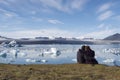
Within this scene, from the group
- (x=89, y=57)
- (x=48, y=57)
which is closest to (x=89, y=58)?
(x=89, y=57)

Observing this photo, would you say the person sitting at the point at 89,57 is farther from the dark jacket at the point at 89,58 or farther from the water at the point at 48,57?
the water at the point at 48,57

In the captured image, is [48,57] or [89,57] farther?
[48,57]

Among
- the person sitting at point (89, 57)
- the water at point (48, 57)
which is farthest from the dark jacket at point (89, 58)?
the water at point (48, 57)

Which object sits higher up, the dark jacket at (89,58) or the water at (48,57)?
the dark jacket at (89,58)

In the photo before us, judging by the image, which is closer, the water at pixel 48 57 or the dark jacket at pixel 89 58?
the dark jacket at pixel 89 58

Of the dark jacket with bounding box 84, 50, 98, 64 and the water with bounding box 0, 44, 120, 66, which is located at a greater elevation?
the dark jacket with bounding box 84, 50, 98, 64

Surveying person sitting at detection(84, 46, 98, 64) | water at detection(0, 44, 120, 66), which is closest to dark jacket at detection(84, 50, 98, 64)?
person sitting at detection(84, 46, 98, 64)

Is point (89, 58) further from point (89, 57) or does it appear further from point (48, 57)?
point (48, 57)

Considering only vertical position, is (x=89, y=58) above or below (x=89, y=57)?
below

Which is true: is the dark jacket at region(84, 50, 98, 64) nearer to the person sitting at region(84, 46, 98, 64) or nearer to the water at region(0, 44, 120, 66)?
the person sitting at region(84, 46, 98, 64)

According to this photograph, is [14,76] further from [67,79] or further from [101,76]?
[101,76]

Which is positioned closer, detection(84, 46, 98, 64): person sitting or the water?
detection(84, 46, 98, 64): person sitting

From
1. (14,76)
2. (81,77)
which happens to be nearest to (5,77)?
(14,76)

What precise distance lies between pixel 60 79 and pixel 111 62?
37.5 m
